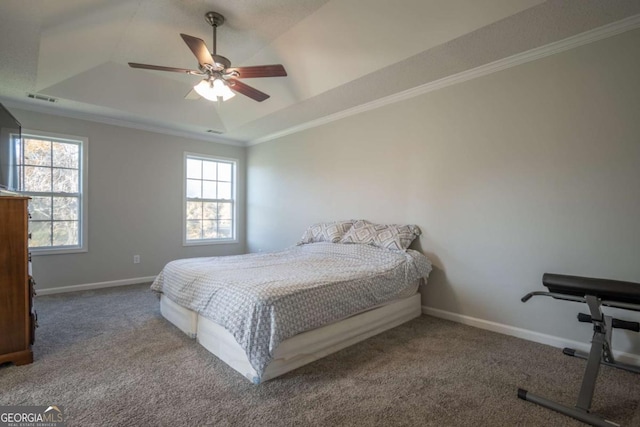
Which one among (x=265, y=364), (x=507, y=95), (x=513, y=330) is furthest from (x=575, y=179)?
(x=265, y=364)

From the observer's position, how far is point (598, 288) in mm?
1733

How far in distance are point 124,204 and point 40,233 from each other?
3.31 feet

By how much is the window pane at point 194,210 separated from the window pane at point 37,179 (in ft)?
5.98

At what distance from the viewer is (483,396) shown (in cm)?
186

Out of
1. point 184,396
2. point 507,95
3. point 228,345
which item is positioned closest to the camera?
point 184,396

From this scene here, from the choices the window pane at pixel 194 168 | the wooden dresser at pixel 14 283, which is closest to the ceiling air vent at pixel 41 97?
the window pane at pixel 194 168

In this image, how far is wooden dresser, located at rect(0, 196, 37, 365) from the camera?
82.9 inches

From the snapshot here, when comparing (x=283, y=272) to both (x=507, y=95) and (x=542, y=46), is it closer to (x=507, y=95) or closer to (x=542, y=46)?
(x=507, y=95)

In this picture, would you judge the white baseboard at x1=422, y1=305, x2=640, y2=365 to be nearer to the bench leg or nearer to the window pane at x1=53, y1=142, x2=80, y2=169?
the bench leg

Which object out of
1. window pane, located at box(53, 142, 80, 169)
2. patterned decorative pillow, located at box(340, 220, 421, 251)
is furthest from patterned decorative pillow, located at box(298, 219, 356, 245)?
window pane, located at box(53, 142, 80, 169)

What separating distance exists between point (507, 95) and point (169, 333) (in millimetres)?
3741

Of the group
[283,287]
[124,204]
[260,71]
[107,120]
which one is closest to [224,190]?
[124,204]

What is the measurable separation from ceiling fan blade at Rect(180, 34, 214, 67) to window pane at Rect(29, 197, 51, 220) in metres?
3.27

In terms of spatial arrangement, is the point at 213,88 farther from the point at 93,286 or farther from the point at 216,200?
the point at 93,286
